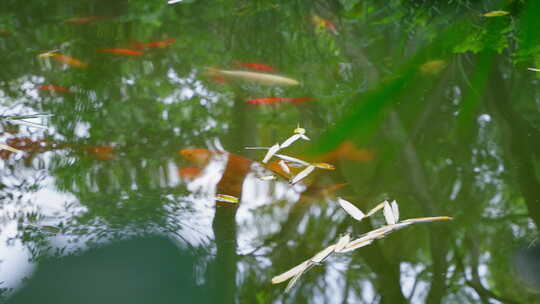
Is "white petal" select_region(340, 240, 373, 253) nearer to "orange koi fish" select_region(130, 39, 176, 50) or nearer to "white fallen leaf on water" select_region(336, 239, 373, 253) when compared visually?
"white fallen leaf on water" select_region(336, 239, 373, 253)

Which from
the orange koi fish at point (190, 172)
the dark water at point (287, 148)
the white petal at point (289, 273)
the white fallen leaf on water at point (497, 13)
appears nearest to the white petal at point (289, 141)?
the dark water at point (287, 148)

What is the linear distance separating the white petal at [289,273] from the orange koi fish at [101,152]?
2.04ft

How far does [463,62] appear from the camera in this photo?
1759 mm

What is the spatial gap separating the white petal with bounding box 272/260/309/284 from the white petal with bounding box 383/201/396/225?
24 cm

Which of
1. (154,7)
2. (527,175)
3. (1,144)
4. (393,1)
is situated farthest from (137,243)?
(393,1)

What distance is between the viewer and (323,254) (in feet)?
3.28

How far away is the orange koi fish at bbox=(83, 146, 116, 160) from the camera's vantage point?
4.28 ft

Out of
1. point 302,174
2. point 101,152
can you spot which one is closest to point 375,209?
point 302,174

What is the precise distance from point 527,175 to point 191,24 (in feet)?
5.25

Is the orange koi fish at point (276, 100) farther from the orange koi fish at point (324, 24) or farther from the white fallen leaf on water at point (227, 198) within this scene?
the orange koi fish at point (324, 24)

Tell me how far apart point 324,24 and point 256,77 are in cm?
72

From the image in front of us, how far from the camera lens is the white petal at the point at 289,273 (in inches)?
37.0

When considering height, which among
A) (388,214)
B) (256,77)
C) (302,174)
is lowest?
(388,214)

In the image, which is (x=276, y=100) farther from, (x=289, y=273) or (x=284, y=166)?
(x=289, y=273)
